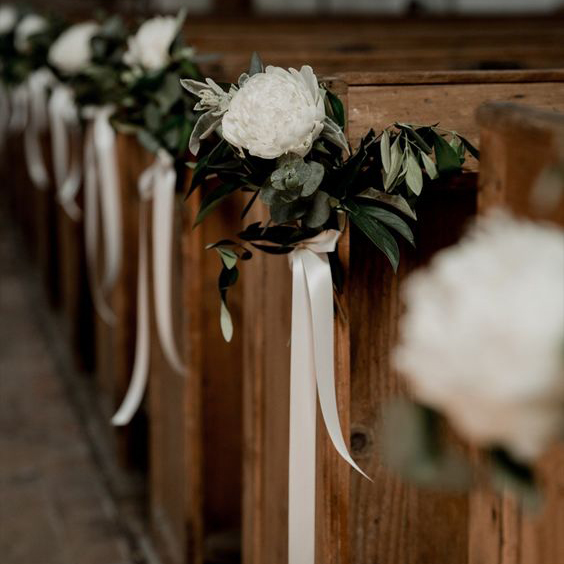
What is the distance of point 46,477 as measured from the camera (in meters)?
3.82

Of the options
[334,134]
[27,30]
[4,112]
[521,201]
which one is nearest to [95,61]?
[27,30]

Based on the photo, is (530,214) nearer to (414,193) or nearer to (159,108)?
(414,193)

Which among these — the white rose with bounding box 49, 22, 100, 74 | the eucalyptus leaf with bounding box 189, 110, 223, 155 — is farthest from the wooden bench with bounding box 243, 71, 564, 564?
the white rose with bounding box 49, 22, 100, 74

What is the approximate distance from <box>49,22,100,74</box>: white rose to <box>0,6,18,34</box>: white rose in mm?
1241

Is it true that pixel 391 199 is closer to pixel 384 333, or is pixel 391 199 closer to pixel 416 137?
pixel 416 137

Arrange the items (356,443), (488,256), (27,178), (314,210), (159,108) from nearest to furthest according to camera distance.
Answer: (488,256)
(314,210)
(356,443)
(159,108)
(27,178)

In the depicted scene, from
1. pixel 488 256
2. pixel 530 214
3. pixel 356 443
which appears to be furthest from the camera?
pixel 356 443

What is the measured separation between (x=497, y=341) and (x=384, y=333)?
1073mm

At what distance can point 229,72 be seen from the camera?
263 centimetres

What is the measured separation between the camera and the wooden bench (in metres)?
1.84

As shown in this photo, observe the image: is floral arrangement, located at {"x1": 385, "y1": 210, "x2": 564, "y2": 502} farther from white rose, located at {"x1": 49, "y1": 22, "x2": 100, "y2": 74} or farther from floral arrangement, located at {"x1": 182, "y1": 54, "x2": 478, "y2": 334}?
white rose, located at {"x1": 49, "y1": 22, "x2": 100, "y2": 74}

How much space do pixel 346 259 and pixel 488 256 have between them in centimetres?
94

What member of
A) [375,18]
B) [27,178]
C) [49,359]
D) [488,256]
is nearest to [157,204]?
[488,256]

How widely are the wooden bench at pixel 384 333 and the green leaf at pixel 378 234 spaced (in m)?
0.11
